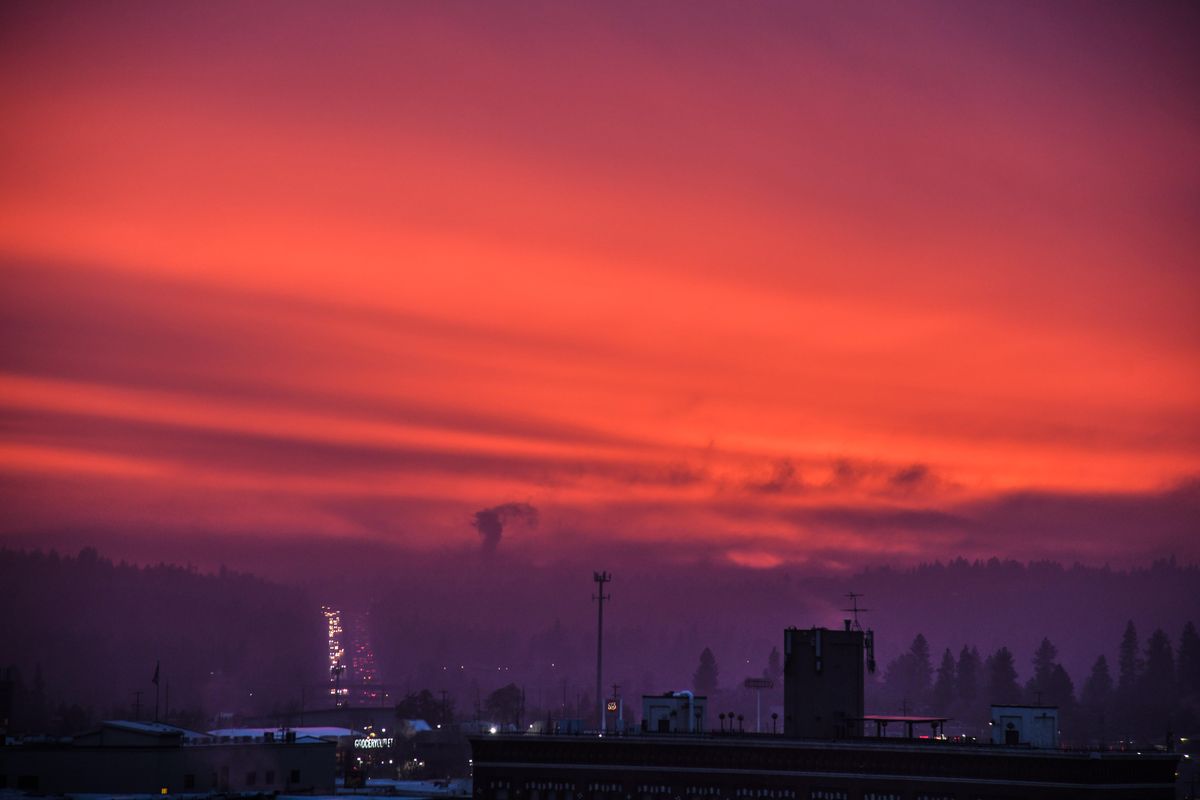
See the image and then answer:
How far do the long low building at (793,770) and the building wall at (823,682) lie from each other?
6572mm

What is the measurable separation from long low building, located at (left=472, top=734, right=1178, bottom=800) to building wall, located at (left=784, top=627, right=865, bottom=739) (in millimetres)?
6572

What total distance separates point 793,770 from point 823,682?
44.8 ft

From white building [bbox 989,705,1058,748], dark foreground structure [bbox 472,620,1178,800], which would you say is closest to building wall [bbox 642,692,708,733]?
dark foreground structure [bbox 472,620,1178,800]

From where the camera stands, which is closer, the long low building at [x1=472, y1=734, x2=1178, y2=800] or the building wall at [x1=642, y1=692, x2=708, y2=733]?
the long low building at [x1=472, y1=734, x2=1178, y2=800]

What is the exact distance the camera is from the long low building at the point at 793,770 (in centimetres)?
12488

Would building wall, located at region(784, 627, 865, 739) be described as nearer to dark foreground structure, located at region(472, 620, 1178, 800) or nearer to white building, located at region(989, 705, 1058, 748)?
dark foreground structure, located at region(472, 620, 1178, 800)

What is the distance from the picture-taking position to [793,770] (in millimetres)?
137750

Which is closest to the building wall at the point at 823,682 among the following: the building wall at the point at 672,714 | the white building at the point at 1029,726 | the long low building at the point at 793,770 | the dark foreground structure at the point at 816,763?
the dark foreground structure at the point at 816,763

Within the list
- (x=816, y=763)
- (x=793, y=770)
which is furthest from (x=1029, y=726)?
(x=793, y=770)

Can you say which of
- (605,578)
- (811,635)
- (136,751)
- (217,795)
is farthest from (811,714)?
(136,751)

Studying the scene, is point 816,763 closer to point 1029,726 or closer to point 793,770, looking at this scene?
point 793,770

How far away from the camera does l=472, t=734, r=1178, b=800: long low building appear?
124875 mm

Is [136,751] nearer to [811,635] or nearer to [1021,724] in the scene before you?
[811,635]

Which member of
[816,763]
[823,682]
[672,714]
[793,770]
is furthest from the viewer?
[672,714]
